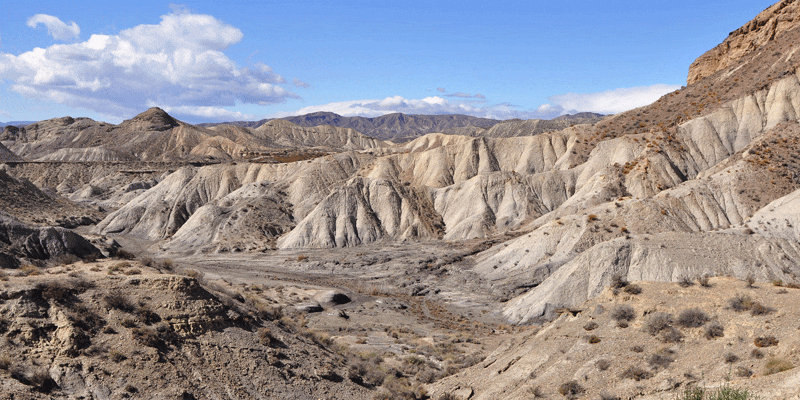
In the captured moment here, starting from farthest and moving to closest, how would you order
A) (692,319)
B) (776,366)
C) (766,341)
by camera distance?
(692,319), (766,341), (776,366)

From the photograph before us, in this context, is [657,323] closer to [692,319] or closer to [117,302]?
[692,319]

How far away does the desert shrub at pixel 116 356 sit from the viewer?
15688mm

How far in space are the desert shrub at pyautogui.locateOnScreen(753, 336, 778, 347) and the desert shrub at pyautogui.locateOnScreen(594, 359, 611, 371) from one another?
3.98 m

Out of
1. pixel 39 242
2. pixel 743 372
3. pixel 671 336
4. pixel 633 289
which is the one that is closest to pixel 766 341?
pixel 743 372

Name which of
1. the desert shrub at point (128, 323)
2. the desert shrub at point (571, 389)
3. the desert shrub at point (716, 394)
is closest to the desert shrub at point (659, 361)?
the desert shrub at point (716, 394)

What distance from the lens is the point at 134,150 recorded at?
138250mm

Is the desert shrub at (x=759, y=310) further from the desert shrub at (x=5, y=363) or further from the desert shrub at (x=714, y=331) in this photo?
the desert shrub at (x=5, y=363)

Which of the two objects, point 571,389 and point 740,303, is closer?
point 571,389

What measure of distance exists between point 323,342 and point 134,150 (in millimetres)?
135501

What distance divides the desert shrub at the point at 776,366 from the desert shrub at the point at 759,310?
312cm

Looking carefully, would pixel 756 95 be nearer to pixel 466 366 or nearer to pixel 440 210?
pixel 440 210

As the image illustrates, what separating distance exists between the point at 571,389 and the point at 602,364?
4.57ft

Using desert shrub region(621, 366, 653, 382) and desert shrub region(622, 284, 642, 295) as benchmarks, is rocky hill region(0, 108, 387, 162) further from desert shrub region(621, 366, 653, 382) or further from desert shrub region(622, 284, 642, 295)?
desert shrub region(621, 366, 653, 382)

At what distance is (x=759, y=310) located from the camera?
1612 centimetres
